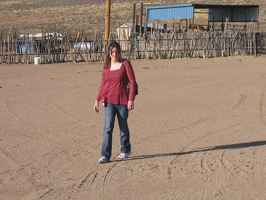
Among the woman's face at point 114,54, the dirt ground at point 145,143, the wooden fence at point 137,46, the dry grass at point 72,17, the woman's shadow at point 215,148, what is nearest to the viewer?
the dirt ground at point 145,143

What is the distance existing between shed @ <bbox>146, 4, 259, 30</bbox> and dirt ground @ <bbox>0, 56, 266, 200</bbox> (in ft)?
45.0

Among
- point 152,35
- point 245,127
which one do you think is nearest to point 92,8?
point 152,35

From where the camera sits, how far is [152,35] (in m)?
25.0

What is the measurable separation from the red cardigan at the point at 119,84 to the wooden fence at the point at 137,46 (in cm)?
1660

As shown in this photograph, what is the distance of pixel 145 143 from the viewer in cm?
833

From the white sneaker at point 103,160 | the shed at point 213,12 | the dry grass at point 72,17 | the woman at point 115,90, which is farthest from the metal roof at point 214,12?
the white sneaker at point 103,160

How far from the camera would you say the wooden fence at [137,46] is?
23.5 m

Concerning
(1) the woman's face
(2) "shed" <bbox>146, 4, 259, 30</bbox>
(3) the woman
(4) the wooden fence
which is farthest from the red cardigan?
(2) "shed" <bbox>146, 4, 259, 30</bbox>

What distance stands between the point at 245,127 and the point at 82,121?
2.90 meters

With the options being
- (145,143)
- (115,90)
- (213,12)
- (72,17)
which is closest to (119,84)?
(115,90)

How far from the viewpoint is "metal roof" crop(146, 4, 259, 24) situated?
29.7 meters

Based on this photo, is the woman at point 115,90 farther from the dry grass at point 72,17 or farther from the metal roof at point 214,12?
the dry grass at point 72,17

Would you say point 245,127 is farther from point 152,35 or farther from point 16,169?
point 152,35

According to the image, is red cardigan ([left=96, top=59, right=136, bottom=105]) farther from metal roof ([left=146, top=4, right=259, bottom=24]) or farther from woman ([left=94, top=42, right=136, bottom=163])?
metal roof ([left=146, top=4, right=259, bottom=24])
